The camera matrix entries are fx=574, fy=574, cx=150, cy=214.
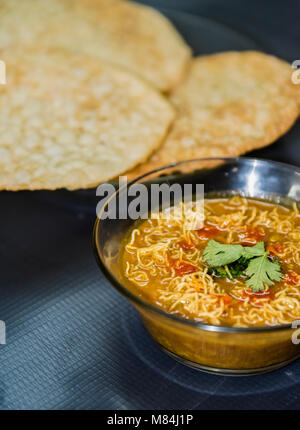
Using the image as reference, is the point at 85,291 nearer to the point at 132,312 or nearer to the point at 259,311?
the point at 132,312

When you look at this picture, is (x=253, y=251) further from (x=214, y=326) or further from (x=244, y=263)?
(x=214, y=326)

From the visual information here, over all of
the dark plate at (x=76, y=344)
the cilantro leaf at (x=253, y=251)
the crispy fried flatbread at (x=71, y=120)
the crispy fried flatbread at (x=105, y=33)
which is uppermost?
the crispy fried flatbread at (x=105, y=33)

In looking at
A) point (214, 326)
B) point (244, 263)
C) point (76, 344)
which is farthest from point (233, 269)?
point (76, 344)

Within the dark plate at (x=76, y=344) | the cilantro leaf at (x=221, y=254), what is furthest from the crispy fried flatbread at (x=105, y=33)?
the cilantro leaf at (x=221, y=254)

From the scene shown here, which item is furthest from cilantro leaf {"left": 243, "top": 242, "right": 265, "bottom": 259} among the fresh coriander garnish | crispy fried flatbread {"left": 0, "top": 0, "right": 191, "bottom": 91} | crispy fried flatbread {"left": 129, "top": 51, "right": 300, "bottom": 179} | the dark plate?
crispy fried flatbread {"left": 0, "top": 0, "right": 191, "bottom": 91}

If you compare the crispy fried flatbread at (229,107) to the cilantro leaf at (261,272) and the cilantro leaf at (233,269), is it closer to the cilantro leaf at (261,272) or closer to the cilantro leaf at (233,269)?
the cilantro leaf at (233,269)

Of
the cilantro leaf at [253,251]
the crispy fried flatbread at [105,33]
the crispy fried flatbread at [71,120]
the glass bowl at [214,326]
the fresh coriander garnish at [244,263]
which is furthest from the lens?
the crispy fried flatbread at [105,33]
